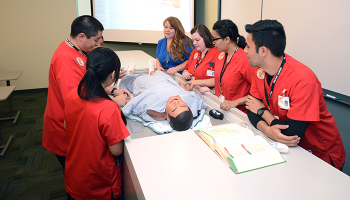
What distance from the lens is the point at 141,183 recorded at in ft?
3.28

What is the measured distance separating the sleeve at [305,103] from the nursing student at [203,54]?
126 cm

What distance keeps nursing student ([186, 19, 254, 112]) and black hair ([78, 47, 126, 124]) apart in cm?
108

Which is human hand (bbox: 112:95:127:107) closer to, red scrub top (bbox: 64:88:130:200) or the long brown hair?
red scrub top (bbox: 64:88:130:200)

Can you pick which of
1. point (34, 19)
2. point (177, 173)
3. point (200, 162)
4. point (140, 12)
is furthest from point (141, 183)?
point (34, 19)

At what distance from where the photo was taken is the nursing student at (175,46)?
9.45 feet

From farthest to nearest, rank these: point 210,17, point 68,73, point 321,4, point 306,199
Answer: point 210,17 < point 321,4 < point 68,73 < point 306,199

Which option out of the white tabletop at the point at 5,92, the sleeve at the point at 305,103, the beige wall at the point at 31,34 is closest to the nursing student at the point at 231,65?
the sleeve at the point at 305,103

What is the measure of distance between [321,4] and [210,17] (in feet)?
7.35

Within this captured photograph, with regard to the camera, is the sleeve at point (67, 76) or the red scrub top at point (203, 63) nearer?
the sleeve at point (67, 76)

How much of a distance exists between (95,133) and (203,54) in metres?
1.68

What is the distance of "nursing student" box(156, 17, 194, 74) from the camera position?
288 centimetres

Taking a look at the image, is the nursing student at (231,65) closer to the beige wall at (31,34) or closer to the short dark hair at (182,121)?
the short dark hair at (182,121)

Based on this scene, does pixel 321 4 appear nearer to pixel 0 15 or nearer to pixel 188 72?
pixel 188 72

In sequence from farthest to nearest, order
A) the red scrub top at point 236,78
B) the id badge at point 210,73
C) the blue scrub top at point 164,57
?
the blue scrub top at point 164,57, the id badge at point 210,73, the red scrub top at point 236,78
